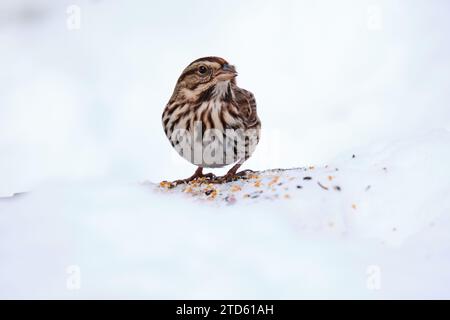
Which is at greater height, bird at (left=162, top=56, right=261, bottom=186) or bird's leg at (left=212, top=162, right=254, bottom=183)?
bird at (left=162, top=56, right=261, bottom=186)

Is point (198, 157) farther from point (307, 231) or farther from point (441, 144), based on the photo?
point (441, 144)

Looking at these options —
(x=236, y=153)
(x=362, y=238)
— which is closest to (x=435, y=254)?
(x=362, y=238)

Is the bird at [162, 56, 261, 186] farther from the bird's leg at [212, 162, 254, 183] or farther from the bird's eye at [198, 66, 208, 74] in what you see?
the bird's leg at [212, 162, 254, 183]

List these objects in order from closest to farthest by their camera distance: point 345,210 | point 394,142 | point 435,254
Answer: point 435,254, point 345,210, point 394,142

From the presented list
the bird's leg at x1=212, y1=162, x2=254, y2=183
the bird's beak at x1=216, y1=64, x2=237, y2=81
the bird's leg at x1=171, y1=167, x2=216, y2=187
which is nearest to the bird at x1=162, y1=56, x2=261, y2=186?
the bird's beak at x1=216, y1=64, x2=237, y2=81

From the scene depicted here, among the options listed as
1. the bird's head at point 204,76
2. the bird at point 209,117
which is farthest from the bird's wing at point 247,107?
the bird's head at point 204,76

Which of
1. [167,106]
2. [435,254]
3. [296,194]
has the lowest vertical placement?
[435,254]

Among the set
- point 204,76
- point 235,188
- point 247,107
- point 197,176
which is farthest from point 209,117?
point 197,176
